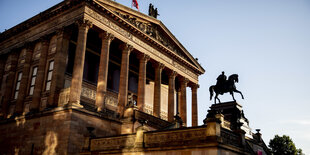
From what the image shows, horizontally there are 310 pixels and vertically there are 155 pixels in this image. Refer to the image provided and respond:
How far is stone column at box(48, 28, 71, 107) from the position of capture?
23.9 metres

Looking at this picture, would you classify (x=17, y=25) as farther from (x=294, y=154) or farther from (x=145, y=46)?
(x=294, y=154)

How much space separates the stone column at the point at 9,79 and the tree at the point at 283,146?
48.0 metres

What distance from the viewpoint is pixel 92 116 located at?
22703mm

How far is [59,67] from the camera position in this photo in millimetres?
24547

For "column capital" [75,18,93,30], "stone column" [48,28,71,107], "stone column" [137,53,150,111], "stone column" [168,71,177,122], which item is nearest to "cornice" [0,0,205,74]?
"column capital" [75,18,93,30]

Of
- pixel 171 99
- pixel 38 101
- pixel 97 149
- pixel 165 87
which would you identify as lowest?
pixel 97 149

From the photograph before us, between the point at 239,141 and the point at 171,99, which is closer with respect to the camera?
the point at 239,141

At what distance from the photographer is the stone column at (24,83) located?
2657 centimetres

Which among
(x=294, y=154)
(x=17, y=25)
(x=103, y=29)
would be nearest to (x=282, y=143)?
(x=294, y=154)

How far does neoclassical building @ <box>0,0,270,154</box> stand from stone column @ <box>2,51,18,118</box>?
0.09 meters

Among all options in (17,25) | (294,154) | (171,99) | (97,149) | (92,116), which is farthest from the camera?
(294,154)

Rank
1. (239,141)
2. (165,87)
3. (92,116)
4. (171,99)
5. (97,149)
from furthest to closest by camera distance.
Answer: (165,87), (171,99), (92,116), (97,149), (239,141)

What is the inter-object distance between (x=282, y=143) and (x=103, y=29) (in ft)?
153

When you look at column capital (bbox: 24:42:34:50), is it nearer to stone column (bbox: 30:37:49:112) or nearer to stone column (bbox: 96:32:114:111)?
stone column (bbox: 30:37:49:112)
